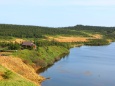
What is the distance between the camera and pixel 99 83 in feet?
154

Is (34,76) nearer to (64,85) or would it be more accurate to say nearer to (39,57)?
(64,85)

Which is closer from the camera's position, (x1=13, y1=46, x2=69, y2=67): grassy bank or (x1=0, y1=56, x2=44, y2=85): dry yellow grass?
(x1=0, y1=56, x2=44, y2=85): dry yellow grass

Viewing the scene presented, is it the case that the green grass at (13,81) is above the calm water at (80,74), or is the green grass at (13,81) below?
above

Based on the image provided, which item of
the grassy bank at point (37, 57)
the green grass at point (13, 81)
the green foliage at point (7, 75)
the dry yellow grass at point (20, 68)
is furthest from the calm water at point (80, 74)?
the green foliage at point (7, 75)

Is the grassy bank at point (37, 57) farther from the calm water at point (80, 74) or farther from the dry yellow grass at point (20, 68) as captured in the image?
the dry yellow grass at point (20, 68)

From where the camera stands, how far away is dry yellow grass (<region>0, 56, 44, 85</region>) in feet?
156

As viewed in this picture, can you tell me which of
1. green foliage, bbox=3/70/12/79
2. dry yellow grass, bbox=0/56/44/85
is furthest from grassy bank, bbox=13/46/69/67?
green foliage, bbox=3/70/12/79

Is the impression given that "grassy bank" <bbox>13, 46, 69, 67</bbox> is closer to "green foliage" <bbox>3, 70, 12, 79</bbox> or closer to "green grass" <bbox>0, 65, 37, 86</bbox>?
"green grass" <bbox>0, 65, 37, 86</bbox>

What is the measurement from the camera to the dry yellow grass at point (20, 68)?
47.6m

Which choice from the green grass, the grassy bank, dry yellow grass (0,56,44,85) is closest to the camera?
the green grass

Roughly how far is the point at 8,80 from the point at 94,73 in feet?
68.6

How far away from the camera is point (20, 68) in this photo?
50.5 m

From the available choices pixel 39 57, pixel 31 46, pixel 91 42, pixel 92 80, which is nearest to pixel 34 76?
pixel 92 80

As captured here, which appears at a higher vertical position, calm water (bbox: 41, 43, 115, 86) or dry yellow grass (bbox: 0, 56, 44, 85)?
dry yellow grass (bbox: 0, 56, 44, 85)
